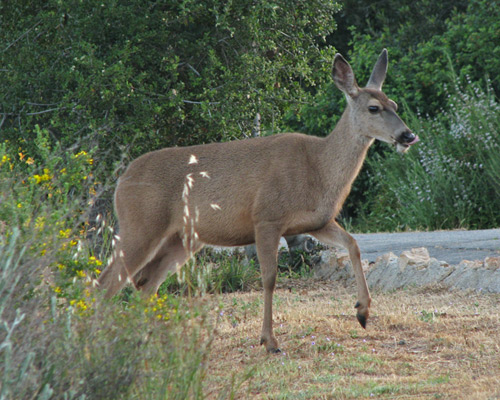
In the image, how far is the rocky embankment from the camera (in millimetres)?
8250

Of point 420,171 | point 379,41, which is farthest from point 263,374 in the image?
point 379,41

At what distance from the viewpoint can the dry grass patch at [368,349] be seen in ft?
16.7

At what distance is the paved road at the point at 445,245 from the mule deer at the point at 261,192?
10.5 feet

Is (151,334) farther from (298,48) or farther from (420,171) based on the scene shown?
(420,171)

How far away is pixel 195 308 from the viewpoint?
411 centimetres

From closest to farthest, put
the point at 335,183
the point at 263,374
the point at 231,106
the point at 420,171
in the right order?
the point at 263,374 < the point at 335,183 < the point at 231,106 < the point at 420,171

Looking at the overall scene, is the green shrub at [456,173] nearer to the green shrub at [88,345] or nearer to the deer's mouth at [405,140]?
the deer's mouth at [405,140]

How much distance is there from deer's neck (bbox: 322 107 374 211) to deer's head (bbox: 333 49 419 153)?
56 millimetres

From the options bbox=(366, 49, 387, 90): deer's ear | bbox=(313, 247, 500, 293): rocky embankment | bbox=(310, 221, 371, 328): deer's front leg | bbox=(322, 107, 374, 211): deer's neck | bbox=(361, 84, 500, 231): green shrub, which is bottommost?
bbox=(361, 84, 500, 231): green shrub

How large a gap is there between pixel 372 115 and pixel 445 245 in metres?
3.87

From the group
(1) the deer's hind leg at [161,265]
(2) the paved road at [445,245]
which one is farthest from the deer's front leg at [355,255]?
(2) the paved road at [445,245]

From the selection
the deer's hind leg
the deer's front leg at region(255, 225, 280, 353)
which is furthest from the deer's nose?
the deer's hind leg

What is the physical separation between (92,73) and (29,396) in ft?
19.8

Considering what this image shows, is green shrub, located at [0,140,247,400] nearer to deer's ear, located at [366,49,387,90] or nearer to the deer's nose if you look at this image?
the deer's nose
